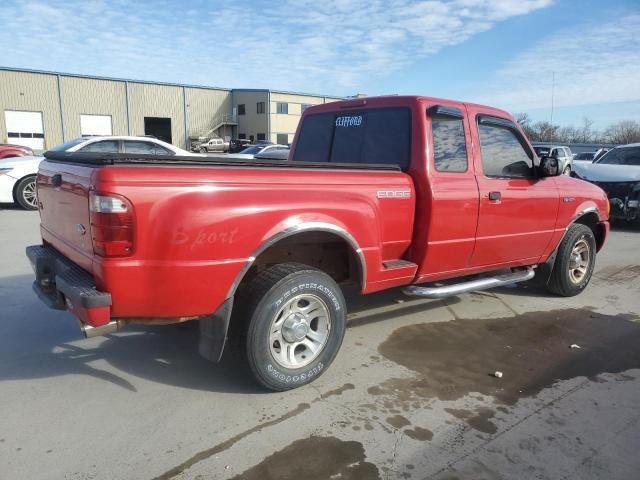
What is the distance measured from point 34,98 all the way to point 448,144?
161 ft

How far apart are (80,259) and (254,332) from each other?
117 centimetres

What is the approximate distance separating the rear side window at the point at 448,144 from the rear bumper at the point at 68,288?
273 cm

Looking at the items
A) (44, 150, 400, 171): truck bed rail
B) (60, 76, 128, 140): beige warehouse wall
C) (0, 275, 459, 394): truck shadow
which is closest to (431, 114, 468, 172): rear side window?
(44, 150, 400, 171): truck bed rail

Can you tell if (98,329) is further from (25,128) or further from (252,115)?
(252,115)

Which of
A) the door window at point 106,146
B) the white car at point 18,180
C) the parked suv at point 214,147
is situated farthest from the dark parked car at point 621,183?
the parked suv at point 214,147

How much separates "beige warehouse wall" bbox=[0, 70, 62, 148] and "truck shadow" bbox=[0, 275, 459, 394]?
46.4 metres

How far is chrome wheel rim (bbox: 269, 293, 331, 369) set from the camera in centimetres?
336

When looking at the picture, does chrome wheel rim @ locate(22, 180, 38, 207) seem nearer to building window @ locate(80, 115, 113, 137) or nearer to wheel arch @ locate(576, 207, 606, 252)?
wheel arch @ locate(576, 207, 606, 252)

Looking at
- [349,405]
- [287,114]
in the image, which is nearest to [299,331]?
[349,405]

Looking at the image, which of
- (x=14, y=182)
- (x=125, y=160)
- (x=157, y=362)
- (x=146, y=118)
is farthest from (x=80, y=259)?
(x=146, y=118)

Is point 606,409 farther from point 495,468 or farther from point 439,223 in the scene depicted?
point 439,223

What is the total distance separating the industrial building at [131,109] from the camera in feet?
144

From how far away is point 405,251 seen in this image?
4125 mm

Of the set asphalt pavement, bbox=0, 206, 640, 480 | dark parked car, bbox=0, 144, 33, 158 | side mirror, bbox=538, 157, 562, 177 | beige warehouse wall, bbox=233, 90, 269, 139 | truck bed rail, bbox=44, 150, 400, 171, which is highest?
Result: beige warehouse wall, bbox=233, 90, 269, 139
